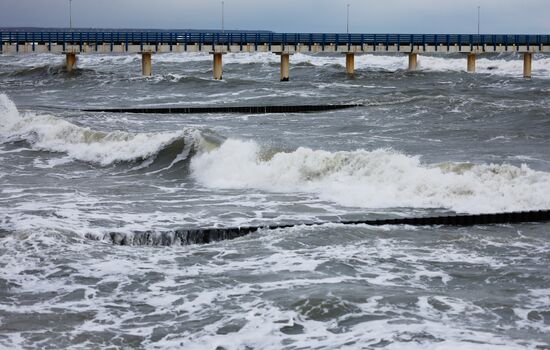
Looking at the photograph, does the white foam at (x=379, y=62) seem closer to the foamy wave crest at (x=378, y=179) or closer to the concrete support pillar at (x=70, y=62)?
the concrete support pillar at (x=70, y=62)

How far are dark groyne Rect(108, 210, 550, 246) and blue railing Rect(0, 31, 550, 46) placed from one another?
38.2 metres

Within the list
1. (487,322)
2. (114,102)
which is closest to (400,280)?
(487,322)

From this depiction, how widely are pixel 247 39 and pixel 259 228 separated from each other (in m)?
40.3

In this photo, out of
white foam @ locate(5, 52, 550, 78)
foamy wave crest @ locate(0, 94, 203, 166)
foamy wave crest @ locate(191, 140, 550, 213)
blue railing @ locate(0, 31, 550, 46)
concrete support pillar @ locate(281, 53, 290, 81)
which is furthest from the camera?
white foam @ locate(5, 52, 550, 78)

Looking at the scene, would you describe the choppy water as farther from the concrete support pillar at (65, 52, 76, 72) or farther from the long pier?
the concrete support pillar at (65, 52, 76, 72)

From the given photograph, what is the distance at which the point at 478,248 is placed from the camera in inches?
539

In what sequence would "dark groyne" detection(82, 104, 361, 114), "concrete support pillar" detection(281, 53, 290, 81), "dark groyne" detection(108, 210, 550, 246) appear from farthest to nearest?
1. "concrete support pillar" detection(281, 53, 290, 81)
2. "dark groyne" detection(82, 104, 361, 114)
3. "dark groyne" detection(108, 210, 550, 246)

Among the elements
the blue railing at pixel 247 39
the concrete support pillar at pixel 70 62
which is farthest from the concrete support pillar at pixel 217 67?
the concrete support pillar at pixel 70 62

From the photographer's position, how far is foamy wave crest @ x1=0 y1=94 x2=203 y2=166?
80.2ft

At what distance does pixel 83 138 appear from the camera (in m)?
27.2

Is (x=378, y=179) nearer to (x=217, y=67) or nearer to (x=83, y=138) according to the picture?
(x=83, y=138)

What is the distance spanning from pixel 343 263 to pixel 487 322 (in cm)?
293

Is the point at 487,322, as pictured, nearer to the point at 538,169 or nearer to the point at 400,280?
the point at 400,280

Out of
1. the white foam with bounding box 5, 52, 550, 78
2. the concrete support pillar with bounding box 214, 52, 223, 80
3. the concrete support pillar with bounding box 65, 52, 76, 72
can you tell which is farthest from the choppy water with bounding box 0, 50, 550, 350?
the white foam with bounding box 5, 52, 550, 78
